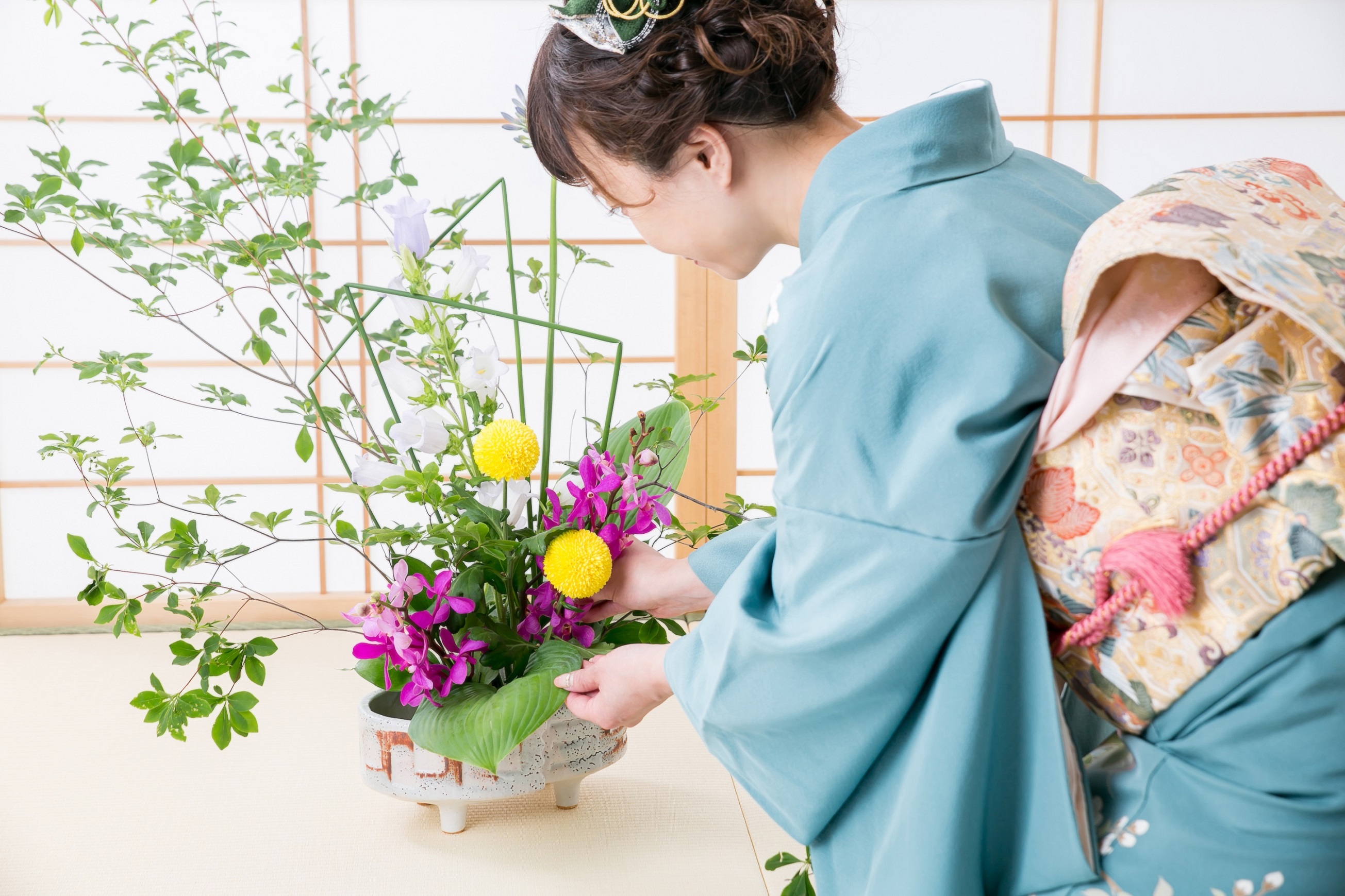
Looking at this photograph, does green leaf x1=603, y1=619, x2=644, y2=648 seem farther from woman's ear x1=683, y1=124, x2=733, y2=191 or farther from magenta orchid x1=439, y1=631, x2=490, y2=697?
woman's ear x1=683, y1=124, x2=733, y2=191

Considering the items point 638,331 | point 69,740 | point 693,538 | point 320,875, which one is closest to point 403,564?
point 693,538

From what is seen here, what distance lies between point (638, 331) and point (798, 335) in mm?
1954

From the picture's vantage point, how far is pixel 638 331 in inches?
102

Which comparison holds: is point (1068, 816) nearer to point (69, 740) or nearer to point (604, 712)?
point (604, 712)

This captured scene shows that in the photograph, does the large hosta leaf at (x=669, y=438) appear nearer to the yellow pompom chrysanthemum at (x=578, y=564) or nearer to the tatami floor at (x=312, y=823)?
the yellow pompom chrysanthemum at (x=578, y=564)

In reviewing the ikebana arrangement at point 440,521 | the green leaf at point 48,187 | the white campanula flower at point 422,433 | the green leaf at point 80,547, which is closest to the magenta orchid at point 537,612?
the ikebana arrangement at point 440,521

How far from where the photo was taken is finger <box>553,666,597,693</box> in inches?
37.7

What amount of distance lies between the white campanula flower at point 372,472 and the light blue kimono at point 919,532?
0.44 metres

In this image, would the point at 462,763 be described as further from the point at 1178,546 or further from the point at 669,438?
the point at 1178,546

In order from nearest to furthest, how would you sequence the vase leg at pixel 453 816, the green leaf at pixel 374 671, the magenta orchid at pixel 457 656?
the magenta orchid at pixel 457 656
the green leaf at pixel 374 671
the vase leg at pixel 453 816

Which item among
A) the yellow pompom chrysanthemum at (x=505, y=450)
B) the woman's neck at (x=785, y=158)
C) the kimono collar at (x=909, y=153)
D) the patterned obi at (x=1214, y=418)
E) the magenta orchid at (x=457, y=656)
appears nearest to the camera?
the patterned obi at (x=1214, y=418)

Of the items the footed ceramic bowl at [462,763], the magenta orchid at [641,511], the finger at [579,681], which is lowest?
the footed ceramic bowl at [462,763]

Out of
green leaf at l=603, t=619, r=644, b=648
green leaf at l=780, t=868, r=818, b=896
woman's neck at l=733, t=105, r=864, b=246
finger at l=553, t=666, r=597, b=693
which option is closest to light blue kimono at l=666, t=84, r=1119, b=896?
woman's neck at l=733, t=105, r=864, b=246

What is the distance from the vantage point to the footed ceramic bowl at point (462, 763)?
3.78 feet
